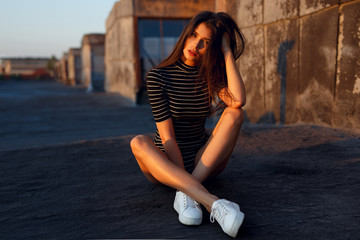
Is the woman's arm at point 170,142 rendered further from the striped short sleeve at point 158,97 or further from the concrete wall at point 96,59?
the concrete wall at point 96,59

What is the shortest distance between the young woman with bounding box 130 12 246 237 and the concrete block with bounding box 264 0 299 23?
2304 millimetres

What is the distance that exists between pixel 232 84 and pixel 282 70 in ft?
8.37

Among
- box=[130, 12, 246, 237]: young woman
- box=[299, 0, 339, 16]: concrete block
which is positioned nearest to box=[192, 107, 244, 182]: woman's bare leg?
box=[130, 12, 246, 237]: young woman

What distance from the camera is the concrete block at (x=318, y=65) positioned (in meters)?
3.57

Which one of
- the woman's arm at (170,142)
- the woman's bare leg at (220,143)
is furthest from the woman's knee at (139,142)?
the woman's bare leg at (220,143)

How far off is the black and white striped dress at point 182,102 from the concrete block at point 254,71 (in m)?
2.85

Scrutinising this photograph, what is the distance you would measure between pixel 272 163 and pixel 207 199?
1.24m

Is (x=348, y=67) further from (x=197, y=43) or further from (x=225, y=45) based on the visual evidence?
(x=197, y=43)

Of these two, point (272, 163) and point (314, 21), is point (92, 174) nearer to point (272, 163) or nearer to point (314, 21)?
point (272, 163)

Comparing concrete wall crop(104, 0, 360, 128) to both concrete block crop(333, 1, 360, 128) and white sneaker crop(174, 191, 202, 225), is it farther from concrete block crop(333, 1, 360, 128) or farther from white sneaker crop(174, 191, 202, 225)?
white sneaker crop(174, 191, 202, 225)

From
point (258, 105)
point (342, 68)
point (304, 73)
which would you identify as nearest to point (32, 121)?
point (258, 105)

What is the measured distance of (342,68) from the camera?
3457 millimetres

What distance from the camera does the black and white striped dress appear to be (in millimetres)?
2027

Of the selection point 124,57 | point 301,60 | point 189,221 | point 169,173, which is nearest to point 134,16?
point 124,57
